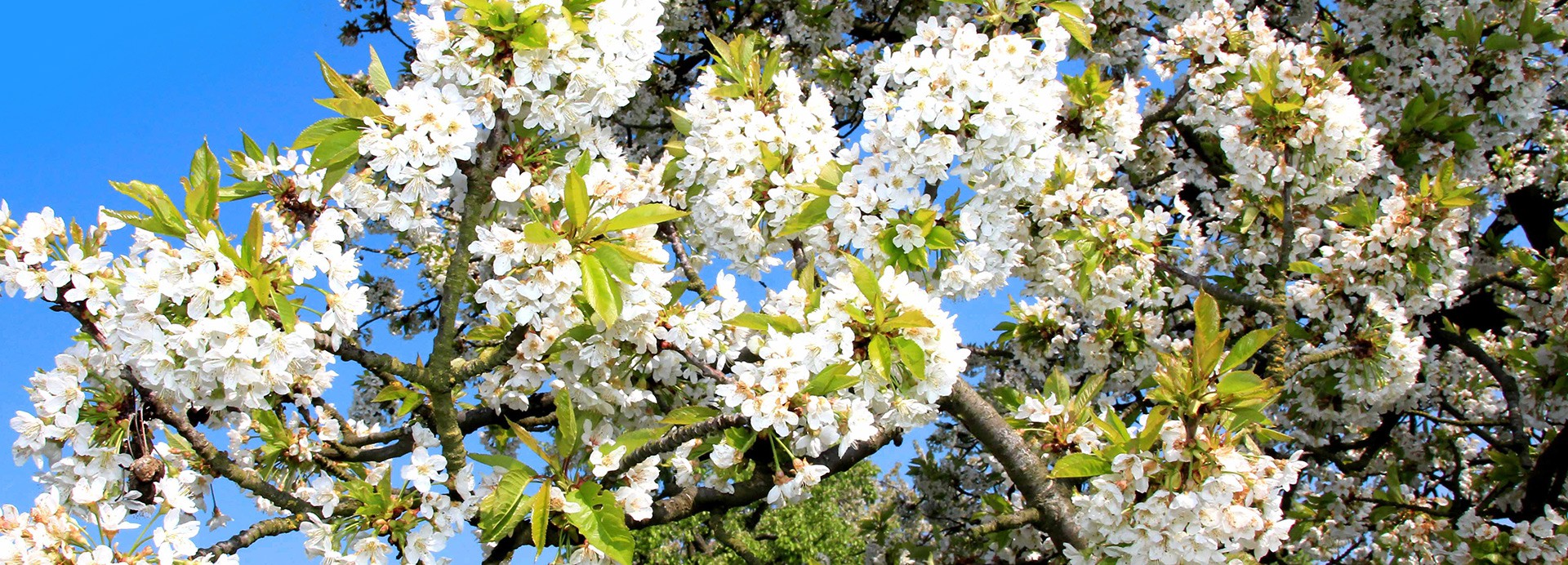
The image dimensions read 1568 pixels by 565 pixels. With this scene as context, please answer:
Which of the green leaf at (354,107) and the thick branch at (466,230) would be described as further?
the thick branch at (466,230)

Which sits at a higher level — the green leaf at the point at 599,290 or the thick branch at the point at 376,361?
the thick branch at the point at 376,361

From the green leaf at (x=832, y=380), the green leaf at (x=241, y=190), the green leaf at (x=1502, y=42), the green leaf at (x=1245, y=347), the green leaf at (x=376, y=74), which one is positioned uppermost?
the green leaf at (x=1502, y=42)

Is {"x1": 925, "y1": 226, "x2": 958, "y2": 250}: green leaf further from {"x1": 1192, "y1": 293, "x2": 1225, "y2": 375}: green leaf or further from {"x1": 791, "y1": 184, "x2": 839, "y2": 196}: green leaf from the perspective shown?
{"x1": 1192, "y1": 293, "x2": 1225, "y2": 375}: green leaf

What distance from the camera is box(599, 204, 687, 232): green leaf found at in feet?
8.26

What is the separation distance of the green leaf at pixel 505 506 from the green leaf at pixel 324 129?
1023 mm

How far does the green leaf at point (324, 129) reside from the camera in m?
2.64

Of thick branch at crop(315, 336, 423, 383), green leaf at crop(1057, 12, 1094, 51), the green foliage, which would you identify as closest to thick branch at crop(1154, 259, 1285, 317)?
green leaf at crop(1057, 12, 1094, 51)

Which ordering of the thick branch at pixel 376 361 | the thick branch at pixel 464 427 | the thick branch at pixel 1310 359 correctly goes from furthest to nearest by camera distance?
the thick branch at pixel 1310 359 → the thick branch at pixel 464 427 → the thick branch at pixel 376 361

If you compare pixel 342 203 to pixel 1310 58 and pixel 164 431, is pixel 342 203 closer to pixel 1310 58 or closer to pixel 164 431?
pixel 164 431

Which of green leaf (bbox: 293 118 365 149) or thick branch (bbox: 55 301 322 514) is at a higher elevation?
Result: green leaf (bbox: 293 118 365 149)

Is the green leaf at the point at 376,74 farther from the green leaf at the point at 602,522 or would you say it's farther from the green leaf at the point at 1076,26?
the green leaf at the point at 1076,26

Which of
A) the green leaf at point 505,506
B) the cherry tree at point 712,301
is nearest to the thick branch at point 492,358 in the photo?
the cherry tree at point 712,301

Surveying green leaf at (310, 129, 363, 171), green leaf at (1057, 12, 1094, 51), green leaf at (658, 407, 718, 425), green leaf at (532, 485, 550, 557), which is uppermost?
green leaf at (1057, 12, 1094, 51)

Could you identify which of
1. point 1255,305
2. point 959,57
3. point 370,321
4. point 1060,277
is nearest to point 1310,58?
point 1255,305
